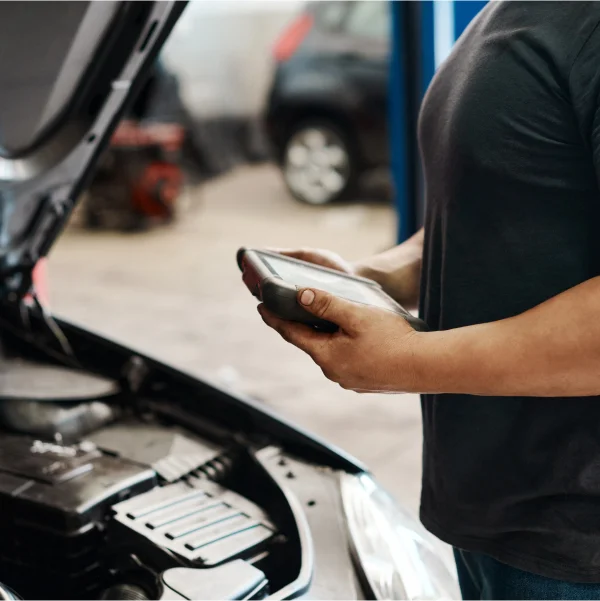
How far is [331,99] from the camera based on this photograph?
19.6ft

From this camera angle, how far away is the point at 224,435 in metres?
1.32

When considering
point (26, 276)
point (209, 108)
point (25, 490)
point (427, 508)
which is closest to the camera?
point (427, 508)

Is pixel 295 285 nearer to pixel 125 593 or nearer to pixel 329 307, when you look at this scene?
pixel 329 307

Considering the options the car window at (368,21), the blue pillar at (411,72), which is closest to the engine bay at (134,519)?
the blue pillar at (411,72)

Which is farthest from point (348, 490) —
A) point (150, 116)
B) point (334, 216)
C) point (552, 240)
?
point (150, 116)

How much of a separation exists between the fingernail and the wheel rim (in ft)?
17.6

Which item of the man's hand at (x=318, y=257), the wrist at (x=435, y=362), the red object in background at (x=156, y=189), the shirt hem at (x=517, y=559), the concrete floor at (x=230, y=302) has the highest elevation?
the man's hand at (x=318, y=257)

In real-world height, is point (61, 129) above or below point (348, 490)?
above

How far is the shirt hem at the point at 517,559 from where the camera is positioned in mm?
823

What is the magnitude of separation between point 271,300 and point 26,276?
0.78 meters

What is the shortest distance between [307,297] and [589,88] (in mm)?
314

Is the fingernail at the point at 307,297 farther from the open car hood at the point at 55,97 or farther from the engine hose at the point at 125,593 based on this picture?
the open car hood at the point at 55,97

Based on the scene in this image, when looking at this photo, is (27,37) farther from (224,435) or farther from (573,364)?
(573,364)

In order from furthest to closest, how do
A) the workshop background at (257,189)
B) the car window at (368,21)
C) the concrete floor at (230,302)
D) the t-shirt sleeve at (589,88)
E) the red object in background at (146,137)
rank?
the car window at (368,21), the red object in background at (146,137), the workshop background at (257,189), the concrete floor at (230,302), the t-shirt sleeve at (589,88)
